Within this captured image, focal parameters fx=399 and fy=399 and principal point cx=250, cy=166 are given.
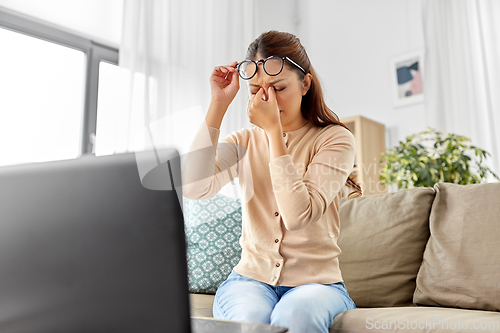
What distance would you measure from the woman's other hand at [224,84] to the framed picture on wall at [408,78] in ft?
6.98

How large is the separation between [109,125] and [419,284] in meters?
1.72

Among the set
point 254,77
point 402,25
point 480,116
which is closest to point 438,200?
point 254,77

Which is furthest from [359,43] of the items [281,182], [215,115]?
[281,182]

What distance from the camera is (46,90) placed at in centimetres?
230

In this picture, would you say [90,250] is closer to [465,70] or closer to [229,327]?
[229,327]

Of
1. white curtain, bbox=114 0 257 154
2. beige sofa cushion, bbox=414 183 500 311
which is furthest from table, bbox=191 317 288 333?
white curtain, bbox=114 0 257 154

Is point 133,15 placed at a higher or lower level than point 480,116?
higher

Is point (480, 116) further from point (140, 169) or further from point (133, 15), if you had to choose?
point (140, 169)

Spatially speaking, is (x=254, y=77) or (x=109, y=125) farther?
(x=109, y=125)

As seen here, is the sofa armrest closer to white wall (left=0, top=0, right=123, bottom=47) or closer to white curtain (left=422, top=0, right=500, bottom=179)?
white wall (left=0, top=0, right=123, bottom=47)

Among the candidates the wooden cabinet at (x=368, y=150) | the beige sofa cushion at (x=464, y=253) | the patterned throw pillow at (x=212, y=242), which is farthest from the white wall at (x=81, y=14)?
the beige sofa cushion at (x=464, y=253)

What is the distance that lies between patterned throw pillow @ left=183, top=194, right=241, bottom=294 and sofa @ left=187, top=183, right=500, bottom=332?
0.04 metres

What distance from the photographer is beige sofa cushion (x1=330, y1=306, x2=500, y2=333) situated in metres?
0.98

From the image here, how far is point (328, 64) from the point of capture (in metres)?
3.32
